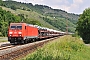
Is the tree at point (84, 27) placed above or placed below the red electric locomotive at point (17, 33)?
below

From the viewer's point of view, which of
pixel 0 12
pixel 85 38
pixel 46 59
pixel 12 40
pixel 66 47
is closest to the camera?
pixel 46 59

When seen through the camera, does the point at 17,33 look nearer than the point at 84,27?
Yes

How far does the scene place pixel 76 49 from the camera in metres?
32.1

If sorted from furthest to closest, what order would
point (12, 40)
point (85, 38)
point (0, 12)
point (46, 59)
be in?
point (0, 12)
point (85, 38)
point (12, 40)
point (46, 59)

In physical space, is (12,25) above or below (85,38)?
above

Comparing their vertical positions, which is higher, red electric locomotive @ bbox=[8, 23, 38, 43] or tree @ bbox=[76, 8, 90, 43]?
red electric locomotive @ bbox=[8, 23, 38, 43]

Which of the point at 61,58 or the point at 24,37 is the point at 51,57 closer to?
the point at 61,58

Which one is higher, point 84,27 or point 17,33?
point 17,33

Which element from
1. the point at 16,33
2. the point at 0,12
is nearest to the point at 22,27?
the point at 16,33

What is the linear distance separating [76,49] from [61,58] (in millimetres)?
14480

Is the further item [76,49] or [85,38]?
[85,38]

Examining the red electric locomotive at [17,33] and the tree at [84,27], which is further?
the tree at [84,27]

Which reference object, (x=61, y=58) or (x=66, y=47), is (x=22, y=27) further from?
(x=61, y=58)

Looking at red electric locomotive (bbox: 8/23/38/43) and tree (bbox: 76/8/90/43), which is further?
tree (bbox: 76/8/90/43)
